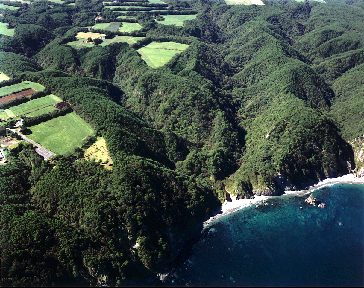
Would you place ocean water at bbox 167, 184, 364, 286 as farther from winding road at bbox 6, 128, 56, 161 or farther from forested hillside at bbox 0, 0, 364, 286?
winding road at bbox 6, 128, 56, 161

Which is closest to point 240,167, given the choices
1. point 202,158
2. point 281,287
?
point 202,158

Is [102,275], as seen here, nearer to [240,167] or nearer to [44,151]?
[44,151]

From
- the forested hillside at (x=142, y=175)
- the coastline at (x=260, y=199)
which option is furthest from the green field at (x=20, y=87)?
the coastline at (x=260, y=199)

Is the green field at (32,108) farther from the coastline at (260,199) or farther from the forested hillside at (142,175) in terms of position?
the coastline at (260,199)

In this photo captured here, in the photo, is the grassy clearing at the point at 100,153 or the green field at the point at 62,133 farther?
the green field at the point at 62,133

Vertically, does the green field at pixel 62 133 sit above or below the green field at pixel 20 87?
above

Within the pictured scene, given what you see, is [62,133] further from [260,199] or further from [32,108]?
[260,199]
